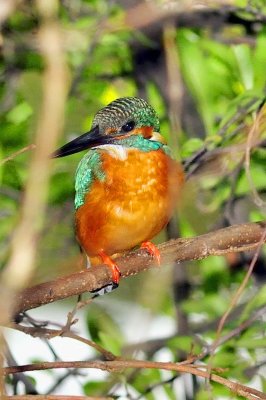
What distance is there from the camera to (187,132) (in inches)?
155

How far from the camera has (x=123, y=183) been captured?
3.06m

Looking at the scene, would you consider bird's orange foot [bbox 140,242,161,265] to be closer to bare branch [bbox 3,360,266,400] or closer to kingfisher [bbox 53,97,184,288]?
kingfisher [bbox 53,97,184,288]

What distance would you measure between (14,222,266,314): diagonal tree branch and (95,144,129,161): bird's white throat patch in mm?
498

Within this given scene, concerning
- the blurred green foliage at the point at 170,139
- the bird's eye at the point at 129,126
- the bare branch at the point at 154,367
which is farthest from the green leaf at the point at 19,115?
the bare branch at the point at 154,367

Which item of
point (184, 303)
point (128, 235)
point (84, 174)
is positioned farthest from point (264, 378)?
point (84, 174)

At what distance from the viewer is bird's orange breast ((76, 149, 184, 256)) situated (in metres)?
3.02

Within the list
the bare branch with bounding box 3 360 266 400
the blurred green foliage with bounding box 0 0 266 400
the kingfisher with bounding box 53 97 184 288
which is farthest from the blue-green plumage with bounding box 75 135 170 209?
the bare branch with bounding box 3 360 266 400

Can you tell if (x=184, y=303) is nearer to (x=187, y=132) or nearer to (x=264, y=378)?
(x=264, y=378)

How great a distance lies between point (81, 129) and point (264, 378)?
1.24 meters

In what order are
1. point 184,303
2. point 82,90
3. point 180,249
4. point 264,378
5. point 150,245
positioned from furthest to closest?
1. point 82,90
2. point 184,303
3. point 264,378
4. point 150,245
5. point 180,249

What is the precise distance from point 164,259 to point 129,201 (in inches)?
18.3

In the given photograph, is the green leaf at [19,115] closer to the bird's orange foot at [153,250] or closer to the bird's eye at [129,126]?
the bird's eye at [129,126]

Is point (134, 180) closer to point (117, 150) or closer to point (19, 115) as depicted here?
point (117, 150)

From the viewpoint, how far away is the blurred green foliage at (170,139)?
10.9 ft
